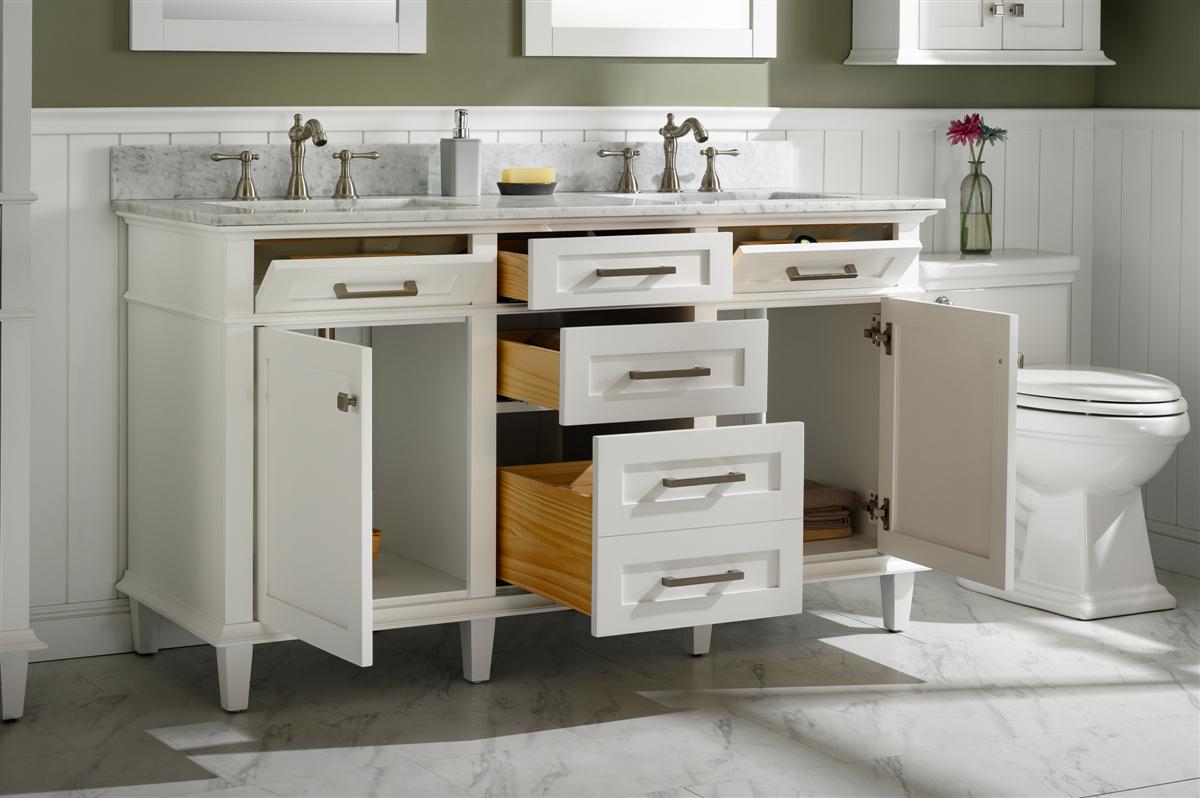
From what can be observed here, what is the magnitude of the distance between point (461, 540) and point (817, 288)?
765 mm

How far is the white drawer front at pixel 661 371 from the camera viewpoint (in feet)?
8.02

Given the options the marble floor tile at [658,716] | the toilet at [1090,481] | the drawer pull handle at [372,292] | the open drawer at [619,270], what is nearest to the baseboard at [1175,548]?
the toilet at [1090,481]

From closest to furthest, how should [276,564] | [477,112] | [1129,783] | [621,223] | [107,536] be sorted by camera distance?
[1129,783] < [276,564] < [621,223] < [107,536] < [477,112]

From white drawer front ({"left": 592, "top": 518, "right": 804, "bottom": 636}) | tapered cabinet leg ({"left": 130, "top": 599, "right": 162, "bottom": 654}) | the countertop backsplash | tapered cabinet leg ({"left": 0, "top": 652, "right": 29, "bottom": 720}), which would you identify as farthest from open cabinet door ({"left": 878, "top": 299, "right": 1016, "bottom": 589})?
tapered cabinet leg ({"left": 0, "top": 652, "right": 29, "bottom": 720})

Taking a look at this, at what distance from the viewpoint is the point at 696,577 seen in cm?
247

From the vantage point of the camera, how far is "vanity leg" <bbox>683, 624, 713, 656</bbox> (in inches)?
113

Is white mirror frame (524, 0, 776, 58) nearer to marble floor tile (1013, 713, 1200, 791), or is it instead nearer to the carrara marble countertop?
the carrara marble countertop

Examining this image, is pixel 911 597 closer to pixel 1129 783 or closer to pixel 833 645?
pixel 833 645

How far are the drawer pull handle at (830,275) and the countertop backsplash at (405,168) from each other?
553 millimetres

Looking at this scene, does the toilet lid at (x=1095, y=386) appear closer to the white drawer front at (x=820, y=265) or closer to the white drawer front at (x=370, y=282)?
the white drawer front at (x=820, y=265)

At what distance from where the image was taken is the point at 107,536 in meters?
2.88

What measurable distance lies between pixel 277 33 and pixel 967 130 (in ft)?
4.94

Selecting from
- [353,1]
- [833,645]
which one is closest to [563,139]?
[353,1]

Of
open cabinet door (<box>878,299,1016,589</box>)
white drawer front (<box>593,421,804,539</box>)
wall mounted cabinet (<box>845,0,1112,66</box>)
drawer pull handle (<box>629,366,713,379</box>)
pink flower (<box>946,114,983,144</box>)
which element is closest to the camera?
white drawer front (<box>593,421,804,539</box>)
